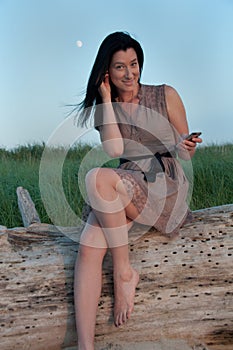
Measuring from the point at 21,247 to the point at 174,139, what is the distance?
1189 mm

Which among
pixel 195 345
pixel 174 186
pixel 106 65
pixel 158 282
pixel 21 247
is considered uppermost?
pixel 106 65

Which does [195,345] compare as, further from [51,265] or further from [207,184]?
[207,184]

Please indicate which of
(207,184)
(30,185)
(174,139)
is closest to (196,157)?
(207,184)

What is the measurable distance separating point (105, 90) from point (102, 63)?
0.55 feet

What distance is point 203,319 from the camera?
2775 millimetres

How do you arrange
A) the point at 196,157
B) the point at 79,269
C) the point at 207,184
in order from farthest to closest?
the point at 196,157, the point at 207,184, the point at 79,269

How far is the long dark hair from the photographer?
2.89 metres

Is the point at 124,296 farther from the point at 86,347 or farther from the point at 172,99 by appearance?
the point at 172,99

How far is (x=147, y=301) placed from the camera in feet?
8.95

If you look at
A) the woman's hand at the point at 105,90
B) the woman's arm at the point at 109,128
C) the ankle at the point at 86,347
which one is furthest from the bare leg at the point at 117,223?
the woman's hand at the point at 105,90

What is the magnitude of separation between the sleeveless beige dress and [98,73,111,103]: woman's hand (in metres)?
0.13

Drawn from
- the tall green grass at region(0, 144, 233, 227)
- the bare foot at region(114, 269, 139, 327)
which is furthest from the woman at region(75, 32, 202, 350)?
the tall green grass at region(0, 144, 233, 227)

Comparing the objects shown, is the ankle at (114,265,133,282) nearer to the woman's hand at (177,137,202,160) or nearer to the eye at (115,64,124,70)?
the woman's hand at (177,137,202,160)

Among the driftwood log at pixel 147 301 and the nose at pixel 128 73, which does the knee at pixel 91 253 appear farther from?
the nose at pixel 128 73
